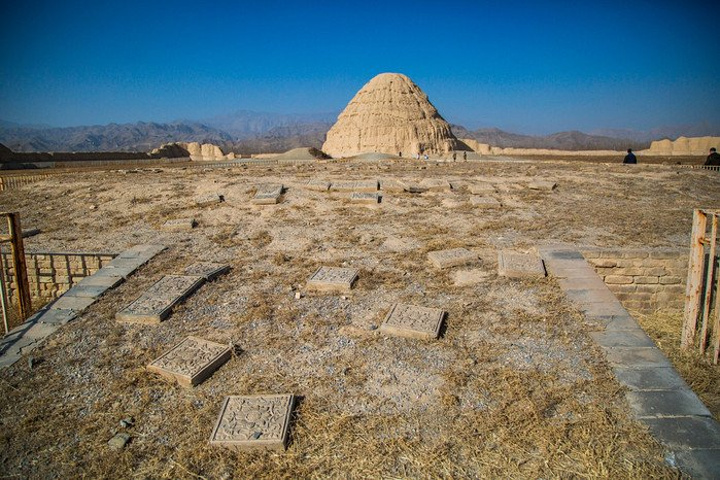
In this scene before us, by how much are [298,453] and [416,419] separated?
0.80 m

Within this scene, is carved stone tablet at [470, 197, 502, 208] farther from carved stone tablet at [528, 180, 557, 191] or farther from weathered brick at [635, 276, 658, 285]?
weathered brick at [635, 276, 658, 285]

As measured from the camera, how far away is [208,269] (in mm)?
Result: 5305

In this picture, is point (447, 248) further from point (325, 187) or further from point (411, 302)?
point (325, 187)

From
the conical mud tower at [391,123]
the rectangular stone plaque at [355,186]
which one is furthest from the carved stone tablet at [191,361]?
the conical mud tower at [391,123]

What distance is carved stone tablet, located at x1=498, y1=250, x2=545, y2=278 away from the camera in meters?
4.87

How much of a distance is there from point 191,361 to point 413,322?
193 cm

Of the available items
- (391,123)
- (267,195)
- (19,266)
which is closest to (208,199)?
(267,195)

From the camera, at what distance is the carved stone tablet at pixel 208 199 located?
28.5 ft

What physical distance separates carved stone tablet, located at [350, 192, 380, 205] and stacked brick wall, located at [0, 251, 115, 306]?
4.45 m

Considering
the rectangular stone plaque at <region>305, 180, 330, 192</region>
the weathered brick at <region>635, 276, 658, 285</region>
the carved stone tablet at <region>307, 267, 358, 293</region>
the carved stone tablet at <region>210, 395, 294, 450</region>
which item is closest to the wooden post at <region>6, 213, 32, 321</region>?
the carved stone tablet at <region>307, 267, 358, 293</region>

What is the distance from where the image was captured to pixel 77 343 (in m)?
3.84

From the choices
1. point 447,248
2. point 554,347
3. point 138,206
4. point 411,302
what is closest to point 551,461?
point 554,347

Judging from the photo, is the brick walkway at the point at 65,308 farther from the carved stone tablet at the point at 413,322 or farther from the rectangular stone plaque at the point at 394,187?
the rectangular stone plaque at the point at 394,187

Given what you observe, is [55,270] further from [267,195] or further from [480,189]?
[480,189]
